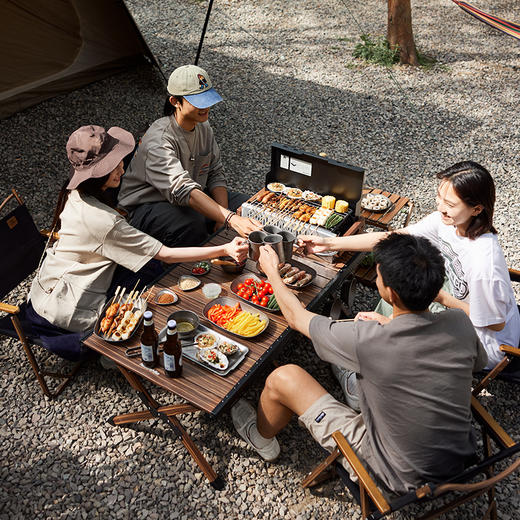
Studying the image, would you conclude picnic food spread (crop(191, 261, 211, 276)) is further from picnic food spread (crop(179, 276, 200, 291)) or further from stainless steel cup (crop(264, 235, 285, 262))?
stainless steel cup (crop(264, 235, 285, 262))

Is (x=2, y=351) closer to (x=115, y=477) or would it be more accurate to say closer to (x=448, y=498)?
(x=115, y=477)

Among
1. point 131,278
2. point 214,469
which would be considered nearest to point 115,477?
point 214,469

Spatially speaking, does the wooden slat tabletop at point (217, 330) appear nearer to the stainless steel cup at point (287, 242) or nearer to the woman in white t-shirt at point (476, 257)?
the stainless steel cup at point (287, 242)

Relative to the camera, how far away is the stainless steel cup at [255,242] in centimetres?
322

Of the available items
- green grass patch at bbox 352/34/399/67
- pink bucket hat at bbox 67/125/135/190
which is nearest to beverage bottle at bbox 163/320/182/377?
pink bucket hat at bbox 67/125/135/190

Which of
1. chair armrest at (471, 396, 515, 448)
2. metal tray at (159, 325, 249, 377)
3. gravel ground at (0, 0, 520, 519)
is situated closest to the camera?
chair armrest at (471, 396, 515, 448)

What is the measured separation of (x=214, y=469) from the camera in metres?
3.30

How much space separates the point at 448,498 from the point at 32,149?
621cm

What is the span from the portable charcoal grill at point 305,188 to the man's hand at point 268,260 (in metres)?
0.67

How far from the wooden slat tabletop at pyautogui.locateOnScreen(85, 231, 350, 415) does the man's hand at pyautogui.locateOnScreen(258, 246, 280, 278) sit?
31 centimetres

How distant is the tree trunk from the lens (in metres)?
8.92

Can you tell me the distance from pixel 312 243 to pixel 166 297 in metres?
1.13

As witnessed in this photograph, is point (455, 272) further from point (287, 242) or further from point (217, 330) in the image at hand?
point (217, 330)

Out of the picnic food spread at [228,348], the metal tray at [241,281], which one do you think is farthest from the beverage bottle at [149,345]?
the metal tray at [241,281]
